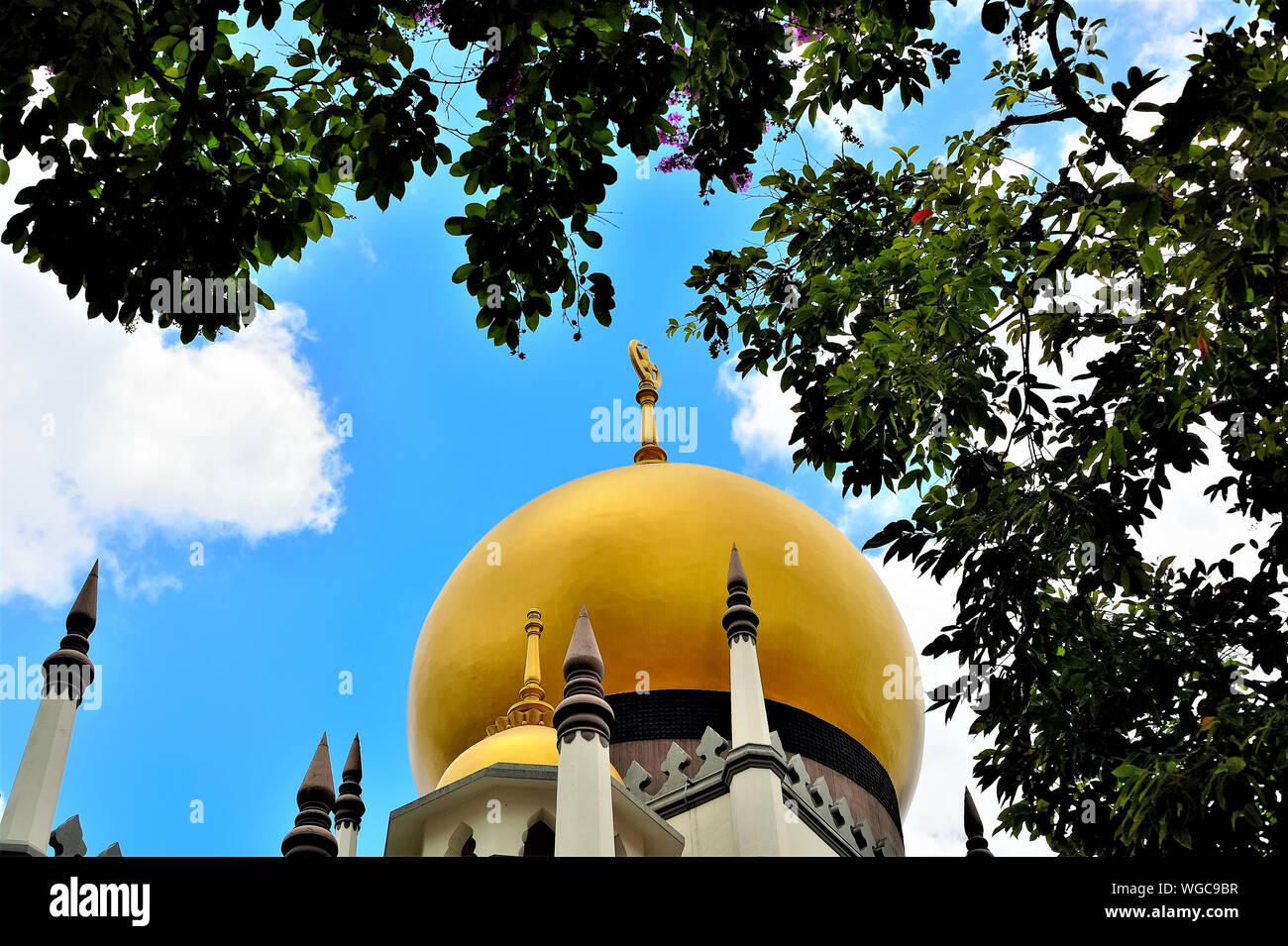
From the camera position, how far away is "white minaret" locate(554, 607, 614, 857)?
395 inches

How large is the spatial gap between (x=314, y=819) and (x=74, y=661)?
445 cm

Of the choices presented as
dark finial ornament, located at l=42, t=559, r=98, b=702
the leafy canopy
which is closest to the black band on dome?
dark finial ornament, located at l=42, t=559, r=98, b=702

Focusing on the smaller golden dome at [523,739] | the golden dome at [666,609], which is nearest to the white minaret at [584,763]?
the smaller golden dome at [523,739]

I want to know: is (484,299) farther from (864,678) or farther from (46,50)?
(864,678)

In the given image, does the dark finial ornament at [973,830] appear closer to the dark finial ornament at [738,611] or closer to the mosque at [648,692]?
the mosque at [648,692]

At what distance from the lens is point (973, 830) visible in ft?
48.9

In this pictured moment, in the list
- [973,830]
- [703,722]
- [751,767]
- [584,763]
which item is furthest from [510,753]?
[973,830]

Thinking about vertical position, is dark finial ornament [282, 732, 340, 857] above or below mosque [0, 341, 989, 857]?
below

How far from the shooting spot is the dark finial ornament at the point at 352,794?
15.3 meters

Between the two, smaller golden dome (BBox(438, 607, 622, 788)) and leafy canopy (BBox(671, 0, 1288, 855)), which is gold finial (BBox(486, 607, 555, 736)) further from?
leafy canopy (BBox(671, 0, 1288, 855))

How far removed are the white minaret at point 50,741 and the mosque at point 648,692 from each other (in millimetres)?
19

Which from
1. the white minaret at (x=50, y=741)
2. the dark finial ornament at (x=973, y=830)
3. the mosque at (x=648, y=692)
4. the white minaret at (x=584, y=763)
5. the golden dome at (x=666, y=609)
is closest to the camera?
the white minaret at (x=584, y=763)

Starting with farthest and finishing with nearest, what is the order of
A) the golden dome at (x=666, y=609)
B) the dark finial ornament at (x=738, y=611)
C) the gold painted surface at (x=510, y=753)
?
the golden dome at (x=666, y=609) < the dark finial ornament at (x=738, y=611) < the gold painted surface at (x=510, y=753)

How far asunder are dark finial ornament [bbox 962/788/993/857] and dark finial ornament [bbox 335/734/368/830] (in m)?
7.67
